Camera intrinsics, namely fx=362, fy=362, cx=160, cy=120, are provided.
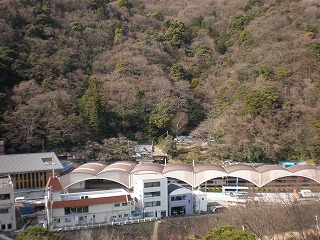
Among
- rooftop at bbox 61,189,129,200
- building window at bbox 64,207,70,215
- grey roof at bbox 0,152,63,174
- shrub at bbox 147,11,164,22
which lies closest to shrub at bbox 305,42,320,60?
shrub at bbox 147,11,164,22

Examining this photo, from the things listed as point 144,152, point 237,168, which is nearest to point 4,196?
point 144,152

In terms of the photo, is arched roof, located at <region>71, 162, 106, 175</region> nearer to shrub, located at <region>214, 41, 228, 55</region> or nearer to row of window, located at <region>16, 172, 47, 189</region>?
row of window, located at <region>16, 172, 47, 189</region>

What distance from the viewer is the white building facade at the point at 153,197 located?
18.0 meters

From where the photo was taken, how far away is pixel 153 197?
18.1m

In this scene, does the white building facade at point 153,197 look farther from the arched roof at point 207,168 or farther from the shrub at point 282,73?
the shrub at point 282,73

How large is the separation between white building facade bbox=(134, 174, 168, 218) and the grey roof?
5435 mm

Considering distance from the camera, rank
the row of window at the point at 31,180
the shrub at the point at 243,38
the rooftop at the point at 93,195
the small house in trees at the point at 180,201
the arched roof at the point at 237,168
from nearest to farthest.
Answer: the rooftop at the point at 93,195 < the small house in trees at the point at 180,201 < the row of window at the point at 31,180 < the arched roof at the point at 237,168 < the shrub at the point at 243,38

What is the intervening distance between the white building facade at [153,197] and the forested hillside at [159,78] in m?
8.14

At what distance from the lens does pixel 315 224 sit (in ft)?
47.1

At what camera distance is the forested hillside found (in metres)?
25.2

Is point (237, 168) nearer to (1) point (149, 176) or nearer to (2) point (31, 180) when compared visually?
(1) point (149, 176)

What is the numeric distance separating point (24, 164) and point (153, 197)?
767 cm

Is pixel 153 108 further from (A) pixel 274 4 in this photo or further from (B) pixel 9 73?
(A) pixel 274 4

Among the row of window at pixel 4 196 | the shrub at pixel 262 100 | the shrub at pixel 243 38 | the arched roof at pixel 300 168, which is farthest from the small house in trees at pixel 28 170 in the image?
the shrub at pixel 243 38
